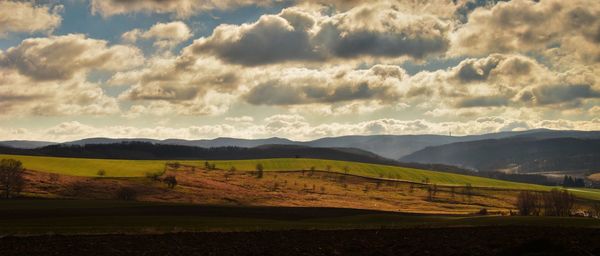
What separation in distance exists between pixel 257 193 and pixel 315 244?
114048mm

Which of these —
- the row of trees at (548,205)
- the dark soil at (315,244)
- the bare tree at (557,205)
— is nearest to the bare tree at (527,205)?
the row of trees at (548,205)

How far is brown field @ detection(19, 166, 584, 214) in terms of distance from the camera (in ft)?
433

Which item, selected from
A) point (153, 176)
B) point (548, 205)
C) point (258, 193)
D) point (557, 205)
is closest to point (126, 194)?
point (153, 176)

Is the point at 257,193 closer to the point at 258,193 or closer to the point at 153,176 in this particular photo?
the point at 258,193

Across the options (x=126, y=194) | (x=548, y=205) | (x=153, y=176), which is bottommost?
(x=548, y=205)

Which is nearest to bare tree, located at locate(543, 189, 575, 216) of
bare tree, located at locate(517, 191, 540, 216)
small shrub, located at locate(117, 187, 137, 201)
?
bare tree, located at locate(517, 191, 540, 216)

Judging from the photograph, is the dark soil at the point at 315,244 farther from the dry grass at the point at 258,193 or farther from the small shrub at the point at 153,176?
the small shrub at the point at 153,176

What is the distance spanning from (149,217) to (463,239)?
4485 centimetres

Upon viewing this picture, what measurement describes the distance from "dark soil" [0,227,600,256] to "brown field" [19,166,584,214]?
8015 cm

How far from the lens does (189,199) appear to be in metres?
135

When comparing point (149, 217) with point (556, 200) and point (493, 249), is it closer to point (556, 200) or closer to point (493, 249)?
point (493, 249)

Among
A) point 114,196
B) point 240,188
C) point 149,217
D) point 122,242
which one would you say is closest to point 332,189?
point 240,188

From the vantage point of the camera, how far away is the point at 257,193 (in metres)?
158

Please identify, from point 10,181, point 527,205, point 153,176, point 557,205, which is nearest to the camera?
point 10,181
